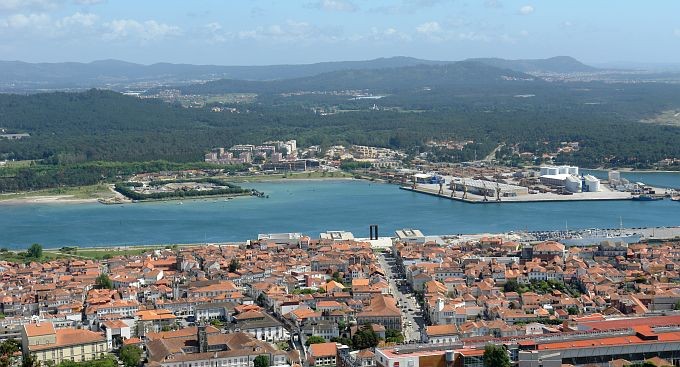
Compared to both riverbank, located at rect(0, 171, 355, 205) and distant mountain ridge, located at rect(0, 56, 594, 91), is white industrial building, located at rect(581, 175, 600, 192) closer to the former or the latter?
riverbank, located at rect(0, 171, 355, 205)

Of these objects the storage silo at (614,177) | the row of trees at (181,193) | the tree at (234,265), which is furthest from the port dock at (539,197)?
the tree at (234,265)

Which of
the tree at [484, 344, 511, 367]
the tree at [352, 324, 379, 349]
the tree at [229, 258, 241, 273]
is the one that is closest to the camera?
the tree at [484, 344, 511, 367]

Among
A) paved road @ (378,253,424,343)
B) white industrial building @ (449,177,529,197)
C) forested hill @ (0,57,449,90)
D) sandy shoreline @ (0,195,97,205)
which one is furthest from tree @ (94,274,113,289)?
forested hill @ (0,57,449,90)

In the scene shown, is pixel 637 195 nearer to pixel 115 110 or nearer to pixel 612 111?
pixel 612 111

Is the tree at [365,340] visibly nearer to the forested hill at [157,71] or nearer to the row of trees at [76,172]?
the row of trees at [76,172]

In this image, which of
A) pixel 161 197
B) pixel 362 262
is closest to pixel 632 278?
pixel 362 262
